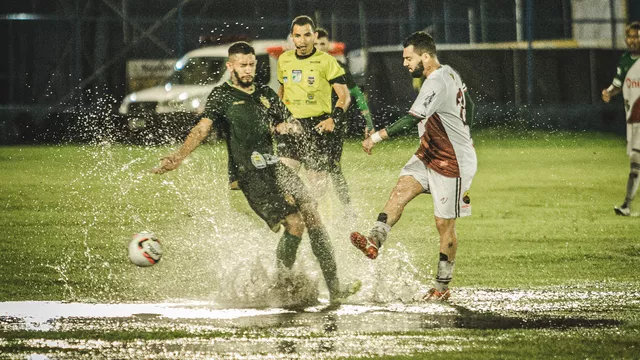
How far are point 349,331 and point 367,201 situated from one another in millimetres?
8042

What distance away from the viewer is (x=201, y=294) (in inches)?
354

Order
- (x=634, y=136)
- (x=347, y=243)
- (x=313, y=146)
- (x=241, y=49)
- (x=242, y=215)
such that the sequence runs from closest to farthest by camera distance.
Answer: (x=241, y=49) < (x=347, y=243) < (x=313, y=146) < (x=242, y=215) < (x=634, y=136)

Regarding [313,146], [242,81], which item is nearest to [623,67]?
[313,146]

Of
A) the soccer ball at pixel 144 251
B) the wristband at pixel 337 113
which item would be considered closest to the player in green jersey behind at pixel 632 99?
the wristband at pixel 337 113

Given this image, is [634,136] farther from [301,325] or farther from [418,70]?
[301,325]

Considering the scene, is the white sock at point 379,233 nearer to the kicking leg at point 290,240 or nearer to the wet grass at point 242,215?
the kicking leg at point 290,240

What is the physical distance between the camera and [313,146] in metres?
10.8

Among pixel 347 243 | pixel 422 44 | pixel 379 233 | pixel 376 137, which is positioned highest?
pixel 422 44

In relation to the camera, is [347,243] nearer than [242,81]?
No

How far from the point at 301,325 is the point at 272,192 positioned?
1.38 m

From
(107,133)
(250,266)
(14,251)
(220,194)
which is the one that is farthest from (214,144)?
(250,266)

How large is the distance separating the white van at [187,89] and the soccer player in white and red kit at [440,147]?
1687 cm

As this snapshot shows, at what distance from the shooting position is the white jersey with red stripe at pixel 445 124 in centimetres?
859

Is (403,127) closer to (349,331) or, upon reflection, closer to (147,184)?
(349,331)
